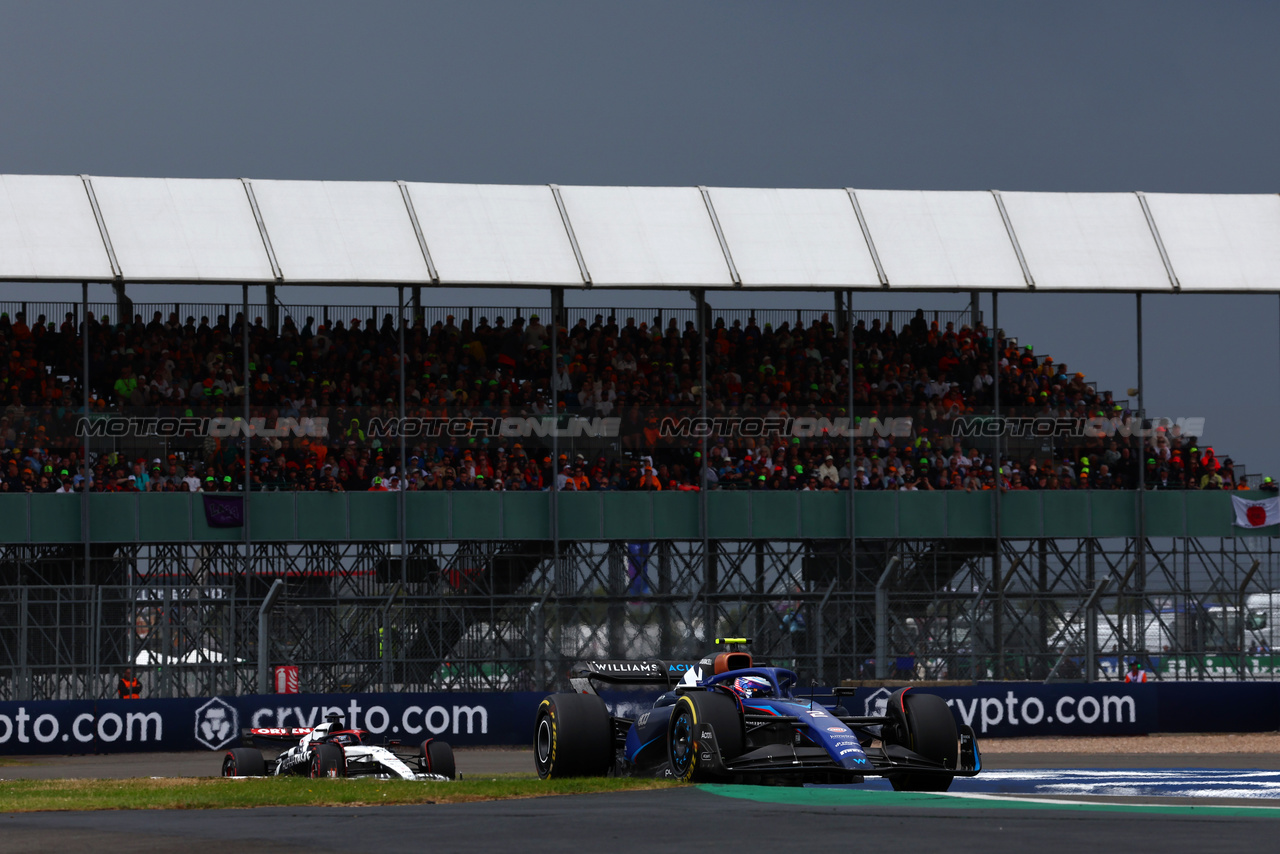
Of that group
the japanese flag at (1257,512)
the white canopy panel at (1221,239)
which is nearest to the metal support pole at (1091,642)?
the japanese flag at (1257,512)

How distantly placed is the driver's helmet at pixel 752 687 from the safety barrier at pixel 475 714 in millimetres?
7761

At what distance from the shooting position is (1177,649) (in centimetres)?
2892

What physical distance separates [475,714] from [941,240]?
52.2 ft

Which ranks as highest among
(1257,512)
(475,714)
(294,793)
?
(1257,512)

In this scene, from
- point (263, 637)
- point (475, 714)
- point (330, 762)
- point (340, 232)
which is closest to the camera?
point (330, 762)

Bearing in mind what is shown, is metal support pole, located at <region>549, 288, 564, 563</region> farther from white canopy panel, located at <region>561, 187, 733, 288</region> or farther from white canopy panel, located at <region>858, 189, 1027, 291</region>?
→ white canopy panel, located at <region>858, 189, 1027, 291</region>

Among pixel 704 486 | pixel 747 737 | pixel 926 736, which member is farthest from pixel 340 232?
pixel 926 736

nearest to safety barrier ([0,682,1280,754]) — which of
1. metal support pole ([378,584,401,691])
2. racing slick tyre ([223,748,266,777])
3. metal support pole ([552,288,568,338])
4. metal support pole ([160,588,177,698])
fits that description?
metal support pole ([160,588,177,698])

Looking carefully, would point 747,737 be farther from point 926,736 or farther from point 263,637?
point 263,637

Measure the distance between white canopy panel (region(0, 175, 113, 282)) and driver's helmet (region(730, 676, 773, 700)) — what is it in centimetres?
2014

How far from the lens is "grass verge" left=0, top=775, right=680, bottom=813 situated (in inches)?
553

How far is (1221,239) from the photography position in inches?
1470

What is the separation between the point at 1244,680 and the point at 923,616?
554 centimetres

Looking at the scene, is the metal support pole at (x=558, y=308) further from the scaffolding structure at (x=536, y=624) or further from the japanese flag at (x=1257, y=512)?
the japanese flag at (x=1257, y=512)
